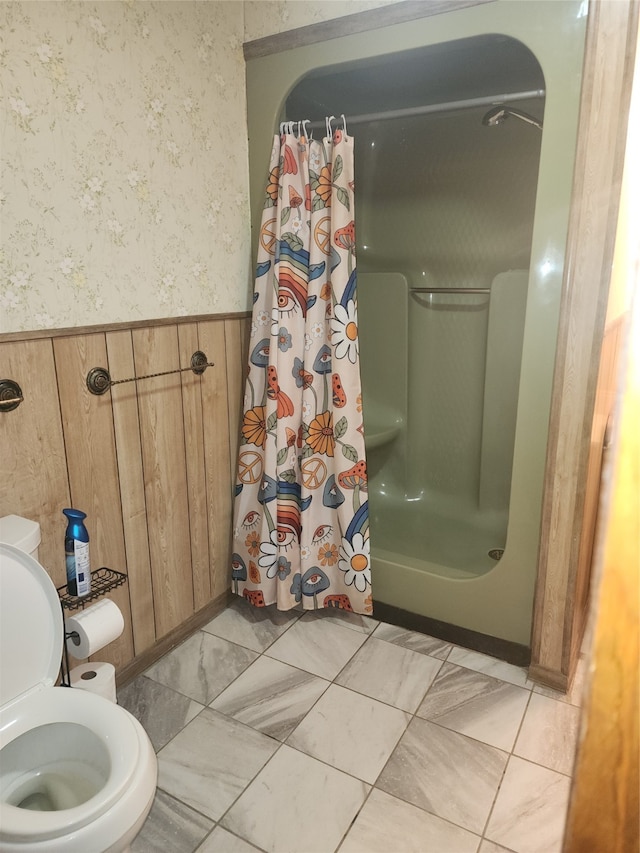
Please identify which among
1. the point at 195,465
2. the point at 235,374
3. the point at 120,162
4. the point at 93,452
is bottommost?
the point at 195,465

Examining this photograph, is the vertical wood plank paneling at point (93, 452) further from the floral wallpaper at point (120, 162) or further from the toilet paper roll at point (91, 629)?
the toilet paper roll at point (91, 629)

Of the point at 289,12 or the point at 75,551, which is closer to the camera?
the point at 75,551

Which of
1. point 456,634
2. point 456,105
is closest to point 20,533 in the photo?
point 456,634

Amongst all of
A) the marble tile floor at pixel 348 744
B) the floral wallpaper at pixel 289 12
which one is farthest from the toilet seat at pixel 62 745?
the floral wallpaper at pixel 289 12

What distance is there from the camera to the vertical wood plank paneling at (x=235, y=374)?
2105 mm

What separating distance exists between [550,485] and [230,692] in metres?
1.24

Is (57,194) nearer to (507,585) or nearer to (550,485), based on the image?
(550,485)

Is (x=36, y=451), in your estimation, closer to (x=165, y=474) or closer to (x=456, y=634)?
(x=165, y=474)

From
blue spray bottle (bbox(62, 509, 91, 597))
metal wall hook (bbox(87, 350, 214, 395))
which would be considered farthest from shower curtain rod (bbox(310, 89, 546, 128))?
blue spray bottle (bbox(62, 509, 91, 597))

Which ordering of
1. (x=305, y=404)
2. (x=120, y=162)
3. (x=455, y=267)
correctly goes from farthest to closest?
1. (x=455, y=267)
2. (x=305, y=404)
3. (x=120, y=162)

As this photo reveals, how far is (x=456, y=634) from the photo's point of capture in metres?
2.05

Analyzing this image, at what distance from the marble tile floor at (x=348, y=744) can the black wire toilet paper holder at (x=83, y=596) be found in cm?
34

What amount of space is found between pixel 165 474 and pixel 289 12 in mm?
1631

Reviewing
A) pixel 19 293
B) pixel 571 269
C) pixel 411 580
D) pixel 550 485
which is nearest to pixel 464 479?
pixel 411 580
